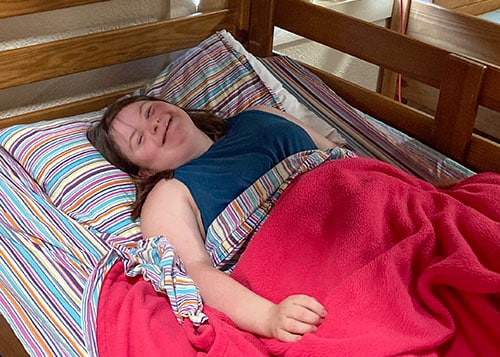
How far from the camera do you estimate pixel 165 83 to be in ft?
6.59

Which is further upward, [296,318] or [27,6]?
[27,6]

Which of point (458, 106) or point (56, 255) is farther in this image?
point (458, 106)

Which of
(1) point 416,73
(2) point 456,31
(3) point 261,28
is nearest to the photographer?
(1) point 416,73

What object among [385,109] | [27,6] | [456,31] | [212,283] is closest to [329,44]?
[385,109]

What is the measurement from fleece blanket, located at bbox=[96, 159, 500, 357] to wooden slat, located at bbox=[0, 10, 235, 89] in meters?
0.70

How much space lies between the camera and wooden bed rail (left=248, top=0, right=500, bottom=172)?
1.73m

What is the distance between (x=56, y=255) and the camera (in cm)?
146

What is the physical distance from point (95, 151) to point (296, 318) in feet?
2.46

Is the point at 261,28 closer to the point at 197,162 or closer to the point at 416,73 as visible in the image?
the point at 416,73

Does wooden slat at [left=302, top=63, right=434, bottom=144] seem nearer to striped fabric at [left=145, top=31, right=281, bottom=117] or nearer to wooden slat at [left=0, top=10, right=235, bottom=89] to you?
striped fabric at [left=145, top=31, right=281, bottom=117]

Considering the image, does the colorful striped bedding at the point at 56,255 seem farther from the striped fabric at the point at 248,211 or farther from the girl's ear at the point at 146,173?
the girl's ear at the point at 146,173

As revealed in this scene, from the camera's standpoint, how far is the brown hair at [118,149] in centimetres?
157

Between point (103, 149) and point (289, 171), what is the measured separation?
0.45 metres

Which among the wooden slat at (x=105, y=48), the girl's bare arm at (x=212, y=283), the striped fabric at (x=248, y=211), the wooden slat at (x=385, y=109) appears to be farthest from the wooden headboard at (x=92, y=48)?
the striped fabric at (x=248, y=211)
